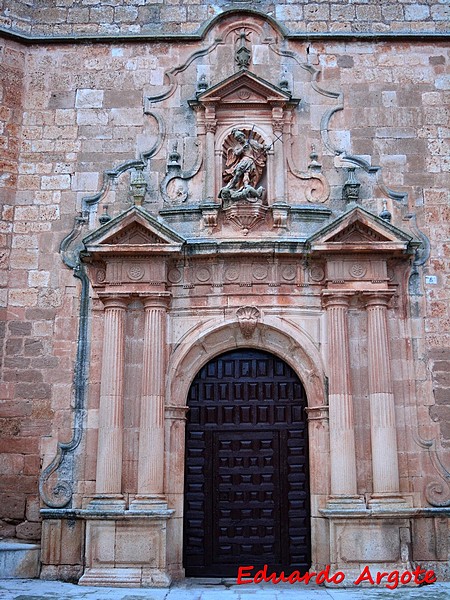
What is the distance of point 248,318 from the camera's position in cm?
940

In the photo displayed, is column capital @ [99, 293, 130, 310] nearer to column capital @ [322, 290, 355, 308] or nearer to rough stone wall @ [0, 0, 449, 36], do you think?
column capital @ [322, 290, 355, 308]

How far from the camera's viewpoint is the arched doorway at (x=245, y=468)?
9.08m

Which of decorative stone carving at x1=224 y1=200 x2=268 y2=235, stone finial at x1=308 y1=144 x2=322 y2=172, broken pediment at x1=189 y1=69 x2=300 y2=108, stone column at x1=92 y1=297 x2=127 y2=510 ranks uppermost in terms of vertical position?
broken pediment at x1=189 y1=69 x2=300 y2=108

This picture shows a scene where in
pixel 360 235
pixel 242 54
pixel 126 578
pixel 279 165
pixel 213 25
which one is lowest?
pixel 126 578

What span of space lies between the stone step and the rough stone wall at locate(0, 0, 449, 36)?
7234mm

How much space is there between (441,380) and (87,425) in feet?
15.3

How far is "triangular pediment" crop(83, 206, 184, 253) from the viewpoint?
30.6 feet

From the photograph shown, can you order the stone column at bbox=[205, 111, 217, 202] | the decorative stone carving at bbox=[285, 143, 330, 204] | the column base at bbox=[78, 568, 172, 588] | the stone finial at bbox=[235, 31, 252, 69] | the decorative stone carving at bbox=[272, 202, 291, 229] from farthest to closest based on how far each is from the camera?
the stone finial at bbox=[235, 31, 252, 69], the decorative stone carving at bbox=[285, 143, 330, 204], the stone column at bbox=[205, 111, 217, 202], the decorative stone carving at bbox=[272, 202, 291, 229], the column base at bbox=[78, 568, 172, 588]

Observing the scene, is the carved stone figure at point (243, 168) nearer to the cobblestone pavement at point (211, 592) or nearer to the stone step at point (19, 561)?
the cobblestone pavement at point (211, 592)

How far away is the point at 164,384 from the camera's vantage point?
920 centimetres

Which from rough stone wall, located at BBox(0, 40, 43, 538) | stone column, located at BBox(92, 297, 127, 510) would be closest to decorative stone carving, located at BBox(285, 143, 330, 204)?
stone column, located at BBox(92, 297, 127, 510)

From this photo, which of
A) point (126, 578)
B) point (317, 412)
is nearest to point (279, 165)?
point (317, 412)

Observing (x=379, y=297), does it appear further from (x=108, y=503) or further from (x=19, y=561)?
(x=19, y=561)

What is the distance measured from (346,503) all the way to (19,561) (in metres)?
4.10
